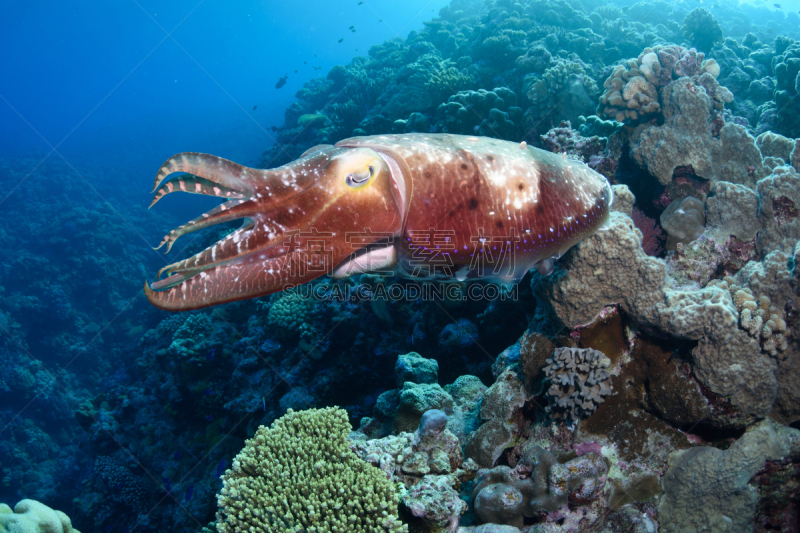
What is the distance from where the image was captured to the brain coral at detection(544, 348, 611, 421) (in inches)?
133

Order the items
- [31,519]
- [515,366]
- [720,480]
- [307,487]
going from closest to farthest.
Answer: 1. [307,487]
2. [720,480]
3. [31,519]
4. [515,366]

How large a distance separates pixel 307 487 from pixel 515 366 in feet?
8.84

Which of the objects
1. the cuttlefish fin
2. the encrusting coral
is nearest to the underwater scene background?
the encrusting coral

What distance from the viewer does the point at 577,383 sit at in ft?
11.3

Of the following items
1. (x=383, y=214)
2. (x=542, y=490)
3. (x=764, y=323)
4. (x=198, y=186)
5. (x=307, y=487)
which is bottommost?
(x=542, y=490)

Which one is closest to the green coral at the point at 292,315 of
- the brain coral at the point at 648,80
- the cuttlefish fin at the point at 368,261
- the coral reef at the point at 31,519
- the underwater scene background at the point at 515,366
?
the underwater scene background at the point at 515,366

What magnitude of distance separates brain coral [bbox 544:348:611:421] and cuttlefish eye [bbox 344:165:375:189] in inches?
117

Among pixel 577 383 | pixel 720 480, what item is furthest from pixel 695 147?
pixel 720 480

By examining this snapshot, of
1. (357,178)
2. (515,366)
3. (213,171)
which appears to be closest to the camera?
(213,171)

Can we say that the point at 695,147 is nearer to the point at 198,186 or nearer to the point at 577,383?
the point at 577,383

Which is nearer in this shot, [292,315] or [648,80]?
[648,80]

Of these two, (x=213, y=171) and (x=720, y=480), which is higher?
(x=213, y=171)

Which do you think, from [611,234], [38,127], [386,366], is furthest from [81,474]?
[38,127]

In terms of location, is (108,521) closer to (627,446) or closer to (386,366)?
(386,366)
